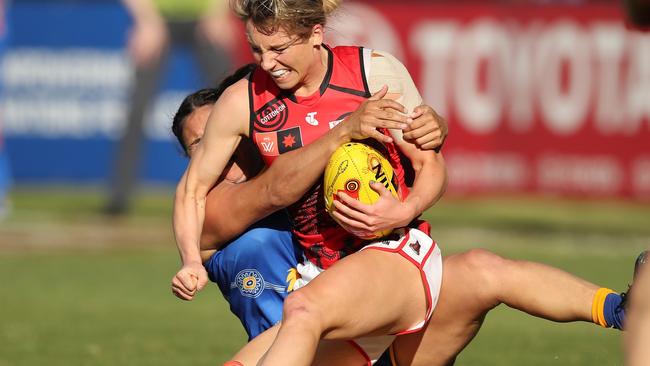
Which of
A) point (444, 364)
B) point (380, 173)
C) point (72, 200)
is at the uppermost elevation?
point (380, 173)

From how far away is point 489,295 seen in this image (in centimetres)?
508

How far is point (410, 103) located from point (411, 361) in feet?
3.60

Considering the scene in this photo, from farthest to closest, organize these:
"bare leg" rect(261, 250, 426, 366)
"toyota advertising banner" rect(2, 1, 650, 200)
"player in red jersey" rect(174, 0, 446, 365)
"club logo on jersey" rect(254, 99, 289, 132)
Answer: "toyota advertising banner" rect(2, 1, 650, 200) < "club logo on jersey" rect(254, 99, 289, 132) < "player in red jersey" rect(174, 0, 446, 365) < "bare leg" rect(261, 250, 426, 366)

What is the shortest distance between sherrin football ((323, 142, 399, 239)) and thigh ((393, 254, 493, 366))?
15.9 inches

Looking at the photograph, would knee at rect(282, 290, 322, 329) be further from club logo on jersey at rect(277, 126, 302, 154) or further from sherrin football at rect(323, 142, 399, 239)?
club logo on jersey at rect(277, 126, 302, 154)

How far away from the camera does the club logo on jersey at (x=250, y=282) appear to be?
224 inches

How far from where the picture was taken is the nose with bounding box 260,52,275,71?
4977 mm

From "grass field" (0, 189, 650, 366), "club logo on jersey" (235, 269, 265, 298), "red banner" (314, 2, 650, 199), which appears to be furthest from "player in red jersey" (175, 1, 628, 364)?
"red banner" (314, 2, 650, 199)

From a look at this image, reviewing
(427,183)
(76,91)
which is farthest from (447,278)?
(76,91)

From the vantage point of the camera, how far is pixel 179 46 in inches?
656

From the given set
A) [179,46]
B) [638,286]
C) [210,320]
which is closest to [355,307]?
[638,286]

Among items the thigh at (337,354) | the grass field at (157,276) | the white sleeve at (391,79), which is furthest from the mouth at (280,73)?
the grass field at (157,276)

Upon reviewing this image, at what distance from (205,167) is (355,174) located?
754 mm

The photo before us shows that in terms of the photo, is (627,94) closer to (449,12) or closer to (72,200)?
(449,12)
